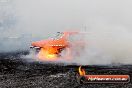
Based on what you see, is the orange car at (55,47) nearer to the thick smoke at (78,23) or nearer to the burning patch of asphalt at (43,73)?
the thick smoke at (78,23)

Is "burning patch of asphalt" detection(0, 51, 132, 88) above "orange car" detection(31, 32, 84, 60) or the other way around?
the other way around

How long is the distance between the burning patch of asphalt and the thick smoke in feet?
6.58

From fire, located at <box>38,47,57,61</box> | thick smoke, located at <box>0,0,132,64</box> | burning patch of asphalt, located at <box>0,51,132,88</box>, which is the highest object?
thick smoke, located at <box>0,0,132,64</box>

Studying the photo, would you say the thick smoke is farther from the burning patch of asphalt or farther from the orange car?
the burning patch of asphalt

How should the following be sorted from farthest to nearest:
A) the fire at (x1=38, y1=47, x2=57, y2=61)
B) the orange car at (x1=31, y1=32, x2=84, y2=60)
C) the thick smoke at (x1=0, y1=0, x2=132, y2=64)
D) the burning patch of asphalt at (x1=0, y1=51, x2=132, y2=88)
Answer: the fire at (x1=38, y1=47, x2=57, y2=61) < the orange car at (x1=31, y1=32, x2=84, y2=60) < the thick smoke at (x1=0, y1=0, x2=132, y2=64) < the burning patch of asphalt at (x1=0, y1=51, x2=132, y2=88)

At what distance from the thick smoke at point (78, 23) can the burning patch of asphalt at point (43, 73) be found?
2.00 meters

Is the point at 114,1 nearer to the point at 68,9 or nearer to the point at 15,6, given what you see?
the point at 68,9

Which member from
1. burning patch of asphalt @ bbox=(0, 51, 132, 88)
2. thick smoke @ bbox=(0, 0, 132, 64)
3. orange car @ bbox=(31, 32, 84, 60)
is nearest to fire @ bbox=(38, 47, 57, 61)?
orange car @ bbox=(31, 32, 84, 60)

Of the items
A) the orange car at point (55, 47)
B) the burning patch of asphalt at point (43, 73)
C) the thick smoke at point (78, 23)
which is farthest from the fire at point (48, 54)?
the thick smoke at point (78, 23)

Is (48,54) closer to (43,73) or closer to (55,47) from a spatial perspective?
(55,47)

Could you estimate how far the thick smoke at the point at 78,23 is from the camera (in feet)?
67.7

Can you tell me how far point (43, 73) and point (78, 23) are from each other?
70.9ft

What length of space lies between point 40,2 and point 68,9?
2818 mm

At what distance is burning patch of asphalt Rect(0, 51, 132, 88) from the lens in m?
14.6
